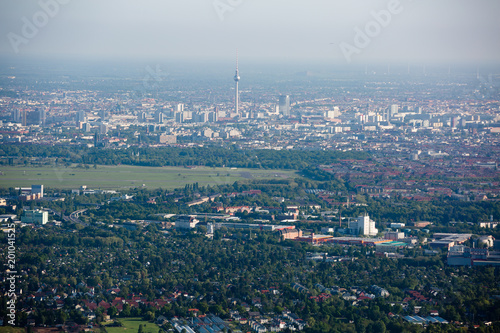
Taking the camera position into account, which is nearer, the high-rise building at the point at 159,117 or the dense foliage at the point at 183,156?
the dense foliage at the point at 183,156

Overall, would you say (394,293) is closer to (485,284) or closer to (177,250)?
(485,284)

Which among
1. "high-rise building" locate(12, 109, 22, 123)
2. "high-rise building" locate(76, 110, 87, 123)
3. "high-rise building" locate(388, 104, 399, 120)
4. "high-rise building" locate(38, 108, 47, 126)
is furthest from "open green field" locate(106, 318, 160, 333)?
"high-rise building" locate(388, 104, 399, 120)

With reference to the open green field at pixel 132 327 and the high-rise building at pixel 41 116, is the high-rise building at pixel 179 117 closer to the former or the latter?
the high-rise building at pixel 41 116

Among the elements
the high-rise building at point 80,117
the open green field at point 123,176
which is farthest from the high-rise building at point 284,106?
the open green field at point 123,176

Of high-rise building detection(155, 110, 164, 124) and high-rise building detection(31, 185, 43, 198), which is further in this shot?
high-rise building detection(155, 110, 164, 124)

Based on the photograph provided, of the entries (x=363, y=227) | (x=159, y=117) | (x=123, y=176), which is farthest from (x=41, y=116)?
(x=363, y=227)

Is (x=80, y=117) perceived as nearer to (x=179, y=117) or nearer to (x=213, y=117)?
(x=179, y=117)

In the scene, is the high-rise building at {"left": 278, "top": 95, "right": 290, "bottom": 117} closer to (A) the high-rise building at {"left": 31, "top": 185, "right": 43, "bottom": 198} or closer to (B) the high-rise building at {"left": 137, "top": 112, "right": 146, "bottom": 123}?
(B) the high-rise building at {"left": 137, "top": 112, "right": 146, "bottom": 123}
